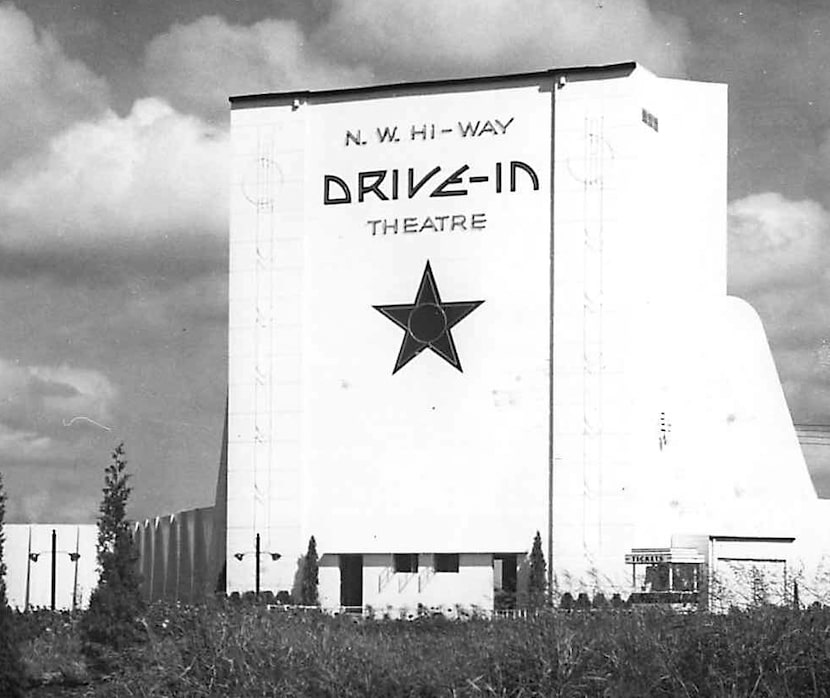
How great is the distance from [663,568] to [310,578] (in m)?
11.5

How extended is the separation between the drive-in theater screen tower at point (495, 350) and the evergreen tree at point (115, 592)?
18671 mm

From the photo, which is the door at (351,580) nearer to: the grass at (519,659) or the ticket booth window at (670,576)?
the ticket booth window at (670,576)

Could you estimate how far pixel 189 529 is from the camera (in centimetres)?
6681

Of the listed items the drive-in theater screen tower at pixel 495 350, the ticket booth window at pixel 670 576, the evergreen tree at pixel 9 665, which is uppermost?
the drive-in theater screen tower at pixel 495 350

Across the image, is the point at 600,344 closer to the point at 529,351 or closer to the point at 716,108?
the point at 529,351

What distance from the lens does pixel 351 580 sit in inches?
2318

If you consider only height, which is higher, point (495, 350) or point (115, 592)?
point (495, 350)

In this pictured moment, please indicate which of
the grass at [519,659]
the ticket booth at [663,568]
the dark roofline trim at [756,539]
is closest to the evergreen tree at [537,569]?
the ticket booth at [663,568]

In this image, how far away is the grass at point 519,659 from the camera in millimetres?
26641

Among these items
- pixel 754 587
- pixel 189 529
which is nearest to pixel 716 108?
pixel 189 529

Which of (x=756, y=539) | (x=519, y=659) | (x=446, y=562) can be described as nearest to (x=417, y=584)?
(x=446, y=562)

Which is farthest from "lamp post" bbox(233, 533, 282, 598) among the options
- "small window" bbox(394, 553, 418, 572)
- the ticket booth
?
the ticket booth

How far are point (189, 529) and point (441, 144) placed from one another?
62.8ft

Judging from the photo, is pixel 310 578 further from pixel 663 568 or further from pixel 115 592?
pixel 115 592
